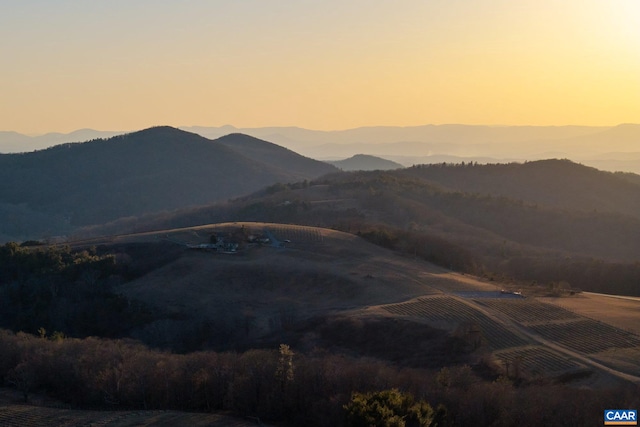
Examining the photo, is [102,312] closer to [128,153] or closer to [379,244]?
[379,244]

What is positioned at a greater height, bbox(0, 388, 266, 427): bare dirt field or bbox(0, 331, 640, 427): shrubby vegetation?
bbox(0, 331, 640, 427): shrubby vegetation

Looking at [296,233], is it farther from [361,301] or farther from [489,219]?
[489,219]

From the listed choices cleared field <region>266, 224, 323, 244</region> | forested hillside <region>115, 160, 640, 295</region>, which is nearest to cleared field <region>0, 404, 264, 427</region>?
cleared field <region>266, 224, 323, 244</region>

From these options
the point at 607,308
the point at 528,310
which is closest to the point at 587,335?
the point at 528,310

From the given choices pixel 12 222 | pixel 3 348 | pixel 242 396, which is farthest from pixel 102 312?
pixel 12 222

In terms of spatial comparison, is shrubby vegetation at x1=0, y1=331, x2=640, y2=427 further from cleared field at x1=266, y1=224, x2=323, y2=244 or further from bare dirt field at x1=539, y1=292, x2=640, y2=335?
cleared field at x1=266, y1=224, x2=323, y2=244
